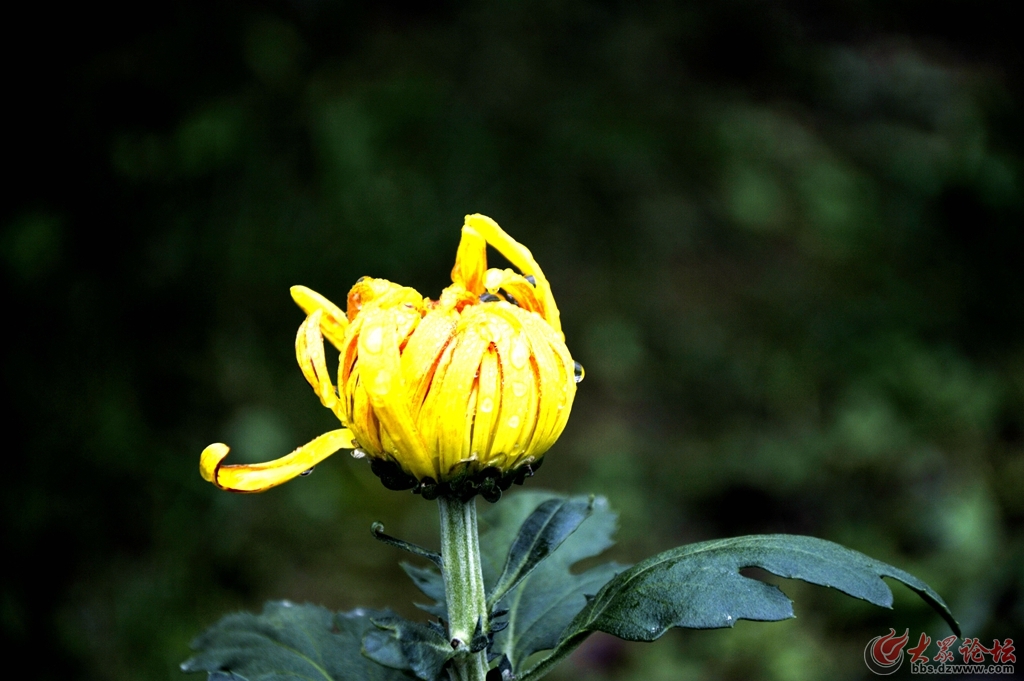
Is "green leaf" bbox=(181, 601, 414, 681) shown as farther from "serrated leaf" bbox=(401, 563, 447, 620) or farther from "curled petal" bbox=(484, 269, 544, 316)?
"curled petal" bbox=(484, 269, 544, 316)

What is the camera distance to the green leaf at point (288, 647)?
51.6 inches

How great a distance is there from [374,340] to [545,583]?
647 mm

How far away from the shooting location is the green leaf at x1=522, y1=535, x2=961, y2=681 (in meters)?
1.07

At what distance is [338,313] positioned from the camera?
1.30 m

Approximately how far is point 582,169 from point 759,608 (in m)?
4.07

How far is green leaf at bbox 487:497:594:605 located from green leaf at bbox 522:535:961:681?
10cm

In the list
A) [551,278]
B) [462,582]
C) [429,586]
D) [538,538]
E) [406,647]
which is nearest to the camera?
[406,647]

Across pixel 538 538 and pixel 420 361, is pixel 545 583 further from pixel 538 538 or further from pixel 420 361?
pixel 420 361

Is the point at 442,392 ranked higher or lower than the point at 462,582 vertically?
higher

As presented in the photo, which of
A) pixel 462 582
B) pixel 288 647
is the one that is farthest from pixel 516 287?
pixel 288 647

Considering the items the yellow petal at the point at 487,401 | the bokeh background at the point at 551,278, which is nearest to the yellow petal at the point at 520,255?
the yellow petal at the point at 487,401

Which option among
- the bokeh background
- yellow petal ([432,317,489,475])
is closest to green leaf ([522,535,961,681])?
yellow petal ([432,317,489,475])

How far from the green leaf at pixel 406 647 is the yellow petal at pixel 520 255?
446mm

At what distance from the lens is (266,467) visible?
1.23 m
